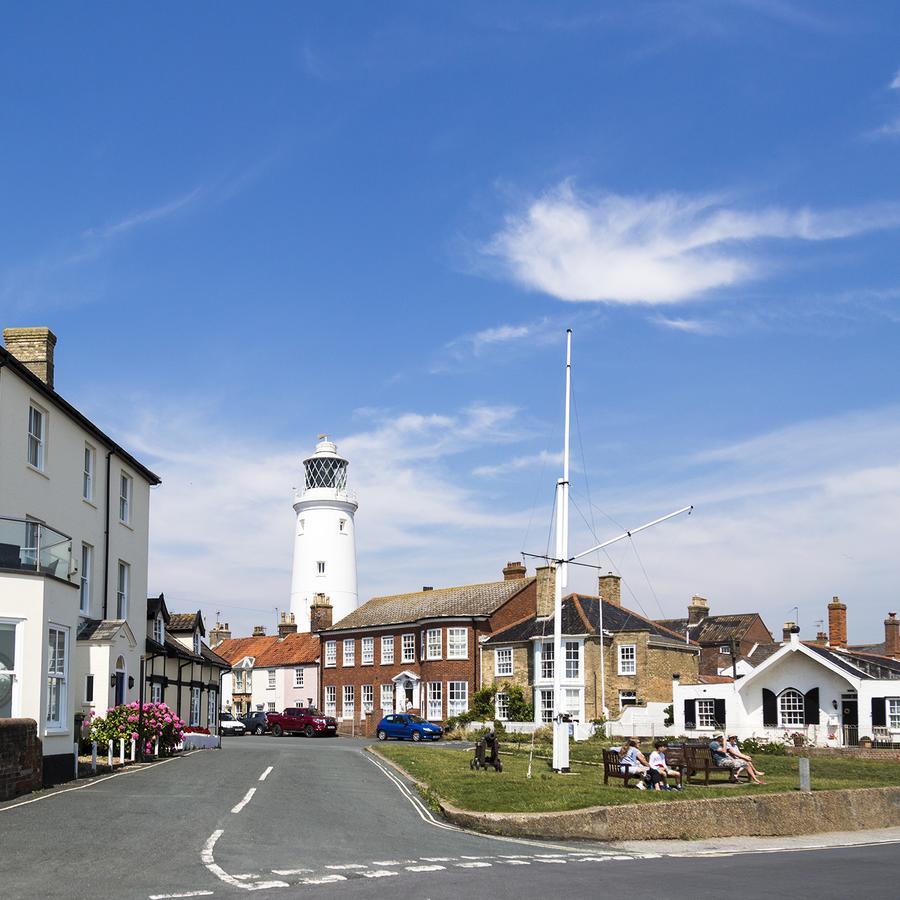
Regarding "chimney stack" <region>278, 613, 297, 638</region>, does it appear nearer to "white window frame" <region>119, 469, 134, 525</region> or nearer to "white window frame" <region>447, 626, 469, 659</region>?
"white window frame" <region>447, 626, 469, 659</region>

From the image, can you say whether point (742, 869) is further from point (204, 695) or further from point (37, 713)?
point (204, 695)

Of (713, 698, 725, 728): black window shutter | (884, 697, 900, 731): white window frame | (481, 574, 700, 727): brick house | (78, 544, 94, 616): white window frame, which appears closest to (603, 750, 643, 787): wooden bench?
(78, 544, 94, 616): white window frame

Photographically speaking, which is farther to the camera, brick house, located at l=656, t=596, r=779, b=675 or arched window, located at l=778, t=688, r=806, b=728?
brick house, located at l=656, t=596, r=779, b=675

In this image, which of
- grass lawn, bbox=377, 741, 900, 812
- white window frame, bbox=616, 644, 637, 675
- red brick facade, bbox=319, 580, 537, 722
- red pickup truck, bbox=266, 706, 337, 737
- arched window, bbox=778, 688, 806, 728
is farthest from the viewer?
red brick facade, bbox=319, 580, 537, 722

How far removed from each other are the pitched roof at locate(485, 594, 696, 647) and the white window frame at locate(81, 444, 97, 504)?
32.7 m

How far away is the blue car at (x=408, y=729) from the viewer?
55031mm

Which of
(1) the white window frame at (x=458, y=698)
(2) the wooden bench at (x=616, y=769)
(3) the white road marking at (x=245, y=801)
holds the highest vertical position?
(2) the wooden bench at (x=616, y=769)

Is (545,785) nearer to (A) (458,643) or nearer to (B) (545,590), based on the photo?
(B) (545,590)

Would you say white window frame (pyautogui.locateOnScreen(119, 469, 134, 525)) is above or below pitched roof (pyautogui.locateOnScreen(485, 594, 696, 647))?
above

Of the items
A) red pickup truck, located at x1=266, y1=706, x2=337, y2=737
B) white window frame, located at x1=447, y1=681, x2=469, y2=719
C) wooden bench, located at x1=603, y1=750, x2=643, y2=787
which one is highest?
wooden bench, located at x1=603, y1=750, x2=643, y2=787

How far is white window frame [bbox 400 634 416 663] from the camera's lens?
225 ft

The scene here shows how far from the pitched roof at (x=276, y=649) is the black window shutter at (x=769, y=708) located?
35505 millimetres

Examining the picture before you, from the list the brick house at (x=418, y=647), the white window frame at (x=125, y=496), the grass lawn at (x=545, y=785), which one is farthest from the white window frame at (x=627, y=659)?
the white window frame at (x=125, y=496)

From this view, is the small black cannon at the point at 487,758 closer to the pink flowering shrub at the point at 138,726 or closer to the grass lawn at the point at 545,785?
the grass lawn at the point at 545,785
